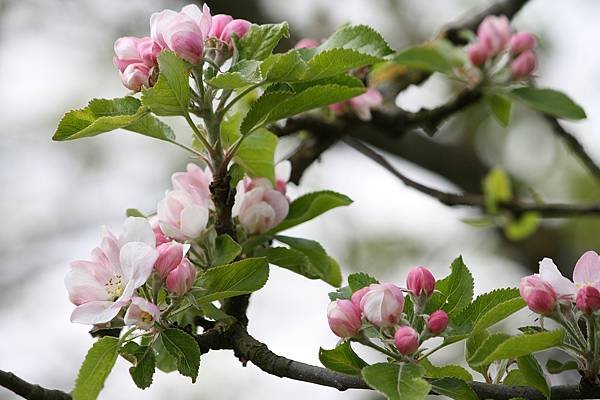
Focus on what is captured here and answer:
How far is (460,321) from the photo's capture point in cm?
115

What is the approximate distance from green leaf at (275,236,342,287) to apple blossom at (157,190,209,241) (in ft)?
0.59

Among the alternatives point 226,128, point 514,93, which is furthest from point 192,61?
point 514,93

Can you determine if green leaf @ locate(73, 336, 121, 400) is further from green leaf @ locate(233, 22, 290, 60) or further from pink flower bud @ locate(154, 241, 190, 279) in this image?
green leaf @ locate(233, 22, 290, 60)

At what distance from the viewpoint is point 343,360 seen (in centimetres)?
109

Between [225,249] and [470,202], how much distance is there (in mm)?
1244

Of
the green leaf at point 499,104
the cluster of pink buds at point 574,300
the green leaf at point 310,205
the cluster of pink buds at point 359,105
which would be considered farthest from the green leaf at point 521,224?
the cluster of pink buds at point 574,300

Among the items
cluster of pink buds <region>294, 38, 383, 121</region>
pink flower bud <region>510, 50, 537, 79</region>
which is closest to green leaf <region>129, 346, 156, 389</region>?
cluster of pink buds <region>294, 38, 383, 121</region>

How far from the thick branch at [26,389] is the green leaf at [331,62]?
19.8 inches

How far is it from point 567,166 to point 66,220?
3.35m

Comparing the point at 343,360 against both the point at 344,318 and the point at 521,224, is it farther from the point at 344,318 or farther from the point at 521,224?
the point at 521,224

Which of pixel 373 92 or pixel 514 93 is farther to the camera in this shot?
pixel 373 92

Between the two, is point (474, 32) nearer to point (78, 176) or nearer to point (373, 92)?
point (373, 92)

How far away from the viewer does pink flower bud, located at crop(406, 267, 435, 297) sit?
1.14 m

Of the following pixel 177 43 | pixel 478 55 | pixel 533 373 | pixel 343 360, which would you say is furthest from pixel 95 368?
pixel 478 55
